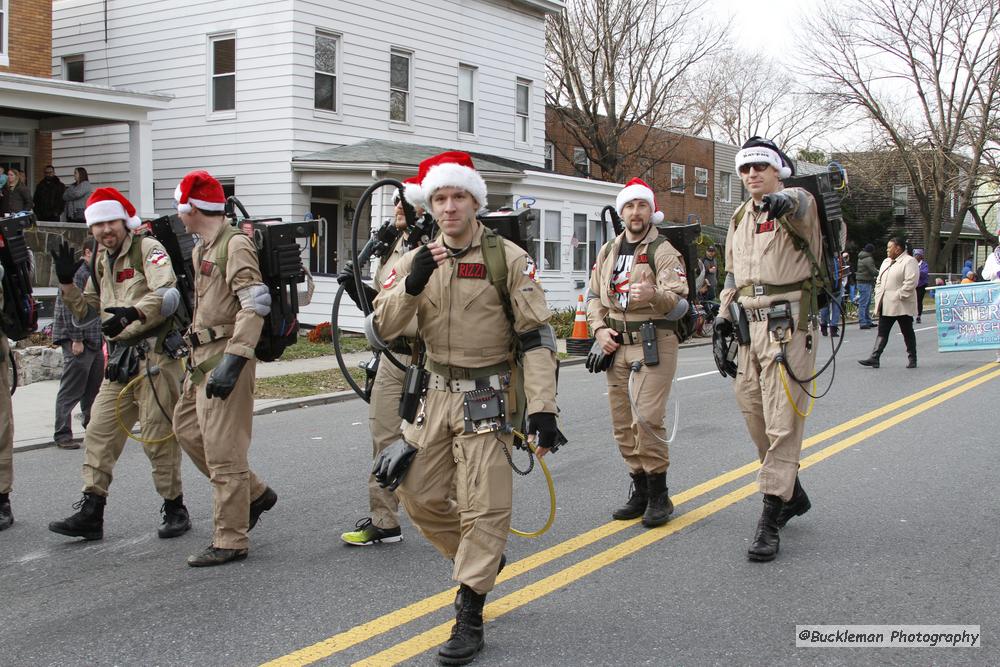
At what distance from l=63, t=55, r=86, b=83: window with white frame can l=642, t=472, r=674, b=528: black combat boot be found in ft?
70.2

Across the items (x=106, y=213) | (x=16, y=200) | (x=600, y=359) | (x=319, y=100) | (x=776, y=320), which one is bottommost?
(x=600, y=359)

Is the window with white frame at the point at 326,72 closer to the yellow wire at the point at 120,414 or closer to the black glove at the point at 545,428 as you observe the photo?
the yellow wire at the point at 120,414

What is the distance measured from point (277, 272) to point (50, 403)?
723 centimetres

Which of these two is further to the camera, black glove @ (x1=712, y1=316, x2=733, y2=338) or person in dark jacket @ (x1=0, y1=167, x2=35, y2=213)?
person in dark jacket @ (x1=0, y1=167, x2=35, y2=213)

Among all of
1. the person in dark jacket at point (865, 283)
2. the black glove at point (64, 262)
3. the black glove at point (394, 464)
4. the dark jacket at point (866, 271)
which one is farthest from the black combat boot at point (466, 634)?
the dark jacket at point (866, 271)

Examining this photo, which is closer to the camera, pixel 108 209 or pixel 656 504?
pixel 108 209

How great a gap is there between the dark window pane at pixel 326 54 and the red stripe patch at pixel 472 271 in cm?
1746

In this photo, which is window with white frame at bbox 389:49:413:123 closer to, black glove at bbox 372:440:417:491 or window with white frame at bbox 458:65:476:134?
window with white frame at bbox 458:65:476:134

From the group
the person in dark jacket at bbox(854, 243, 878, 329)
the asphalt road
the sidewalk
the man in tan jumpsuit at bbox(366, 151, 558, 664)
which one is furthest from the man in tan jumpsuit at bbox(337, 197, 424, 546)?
the person in dark jacket at bbox(854, 243, 878, 329)

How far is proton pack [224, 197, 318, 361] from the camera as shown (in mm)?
5344

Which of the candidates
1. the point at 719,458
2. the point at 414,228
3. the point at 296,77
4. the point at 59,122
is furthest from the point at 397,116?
A: the point at 414,228

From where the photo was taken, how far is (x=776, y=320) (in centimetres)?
535

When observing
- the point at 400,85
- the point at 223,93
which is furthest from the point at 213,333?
the point at 400,85

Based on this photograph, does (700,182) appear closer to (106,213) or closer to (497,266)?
(106,213)
